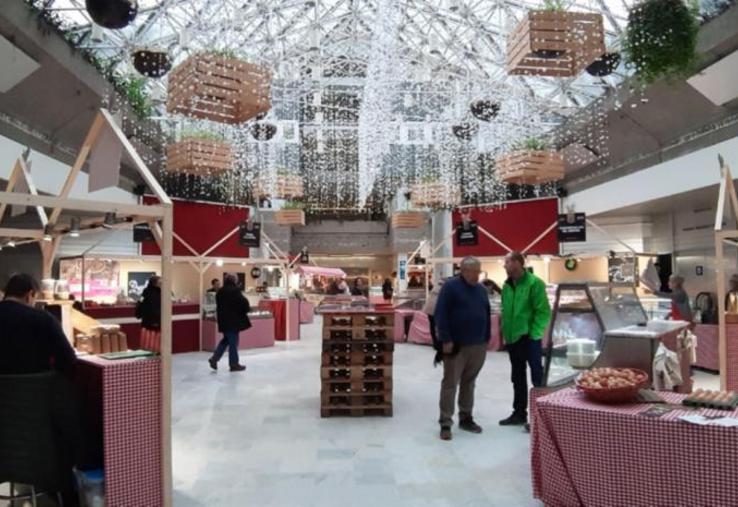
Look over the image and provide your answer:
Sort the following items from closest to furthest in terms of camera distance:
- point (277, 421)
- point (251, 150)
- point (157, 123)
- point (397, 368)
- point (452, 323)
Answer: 1. point (452, 323)
2. point (277, 421)
3. point (397, 368)
4. point (157, 123)
5. point (251, 150)

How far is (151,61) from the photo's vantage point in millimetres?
8922

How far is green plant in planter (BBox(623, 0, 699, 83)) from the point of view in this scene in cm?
697

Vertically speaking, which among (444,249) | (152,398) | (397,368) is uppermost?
(444,249)

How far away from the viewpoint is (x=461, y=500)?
3.72 meters

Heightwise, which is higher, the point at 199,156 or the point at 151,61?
the point at 151,61

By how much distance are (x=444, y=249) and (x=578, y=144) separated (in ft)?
25.4

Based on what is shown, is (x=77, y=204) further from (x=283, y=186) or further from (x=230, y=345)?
(x=283, y=186)

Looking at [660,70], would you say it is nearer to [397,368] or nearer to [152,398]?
[397,368]

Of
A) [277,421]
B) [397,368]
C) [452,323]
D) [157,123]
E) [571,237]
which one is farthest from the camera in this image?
[157,123]

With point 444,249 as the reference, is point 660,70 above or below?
above

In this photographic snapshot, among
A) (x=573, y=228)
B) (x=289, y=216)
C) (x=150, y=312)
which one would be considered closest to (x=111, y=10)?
(x=150, y=312)

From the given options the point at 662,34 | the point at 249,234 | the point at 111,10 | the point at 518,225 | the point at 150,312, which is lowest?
the point at 150,312

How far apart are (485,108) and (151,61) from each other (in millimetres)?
6498

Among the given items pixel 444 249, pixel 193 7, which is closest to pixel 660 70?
pixel 193 7
